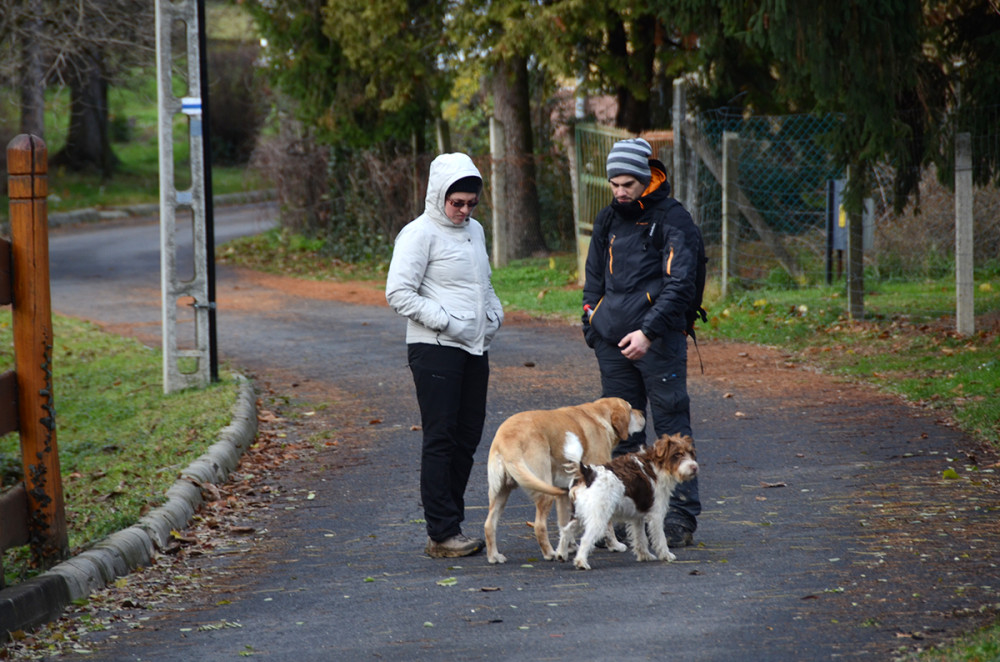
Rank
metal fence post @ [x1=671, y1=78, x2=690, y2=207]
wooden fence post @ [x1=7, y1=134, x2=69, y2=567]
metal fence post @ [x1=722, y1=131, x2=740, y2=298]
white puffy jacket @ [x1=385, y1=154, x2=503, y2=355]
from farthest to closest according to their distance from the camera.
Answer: metal fence post @ [x1=671, y1=78, x2=690, y2=207] → metal fence post @ [x1=722, y1=131, x2=740, y2=298] → white puffy jacket @ [x1=385, y1=154, x2=503, y2=355] → wooden fence post @ [x1=7, y1=134, x2=69, y2=567]

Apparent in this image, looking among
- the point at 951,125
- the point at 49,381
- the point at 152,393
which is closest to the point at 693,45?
the point at 951,125

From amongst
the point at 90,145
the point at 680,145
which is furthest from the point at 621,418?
the point at 90,145

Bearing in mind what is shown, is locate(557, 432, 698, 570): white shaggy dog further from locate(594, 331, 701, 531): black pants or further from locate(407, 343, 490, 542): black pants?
locate(407, 343, 490, 542): black pants

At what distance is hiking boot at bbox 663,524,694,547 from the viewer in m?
6.02

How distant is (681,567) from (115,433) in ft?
19.0

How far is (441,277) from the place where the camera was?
19.8ft

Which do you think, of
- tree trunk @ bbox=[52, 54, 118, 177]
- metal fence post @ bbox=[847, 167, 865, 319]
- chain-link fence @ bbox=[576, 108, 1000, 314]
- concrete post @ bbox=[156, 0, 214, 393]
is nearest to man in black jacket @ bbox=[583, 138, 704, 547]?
concrete post @ bbox=[156, 0, 214, 393]

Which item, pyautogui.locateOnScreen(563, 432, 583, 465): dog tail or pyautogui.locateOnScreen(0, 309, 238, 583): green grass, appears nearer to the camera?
pyautogui.locateOnScreen(563, 432, 583, 465): dog tail

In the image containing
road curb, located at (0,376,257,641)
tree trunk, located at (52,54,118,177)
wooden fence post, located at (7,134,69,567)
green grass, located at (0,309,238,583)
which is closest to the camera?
road curb, located at (0,376,257,641)

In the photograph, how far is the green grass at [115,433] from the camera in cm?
699

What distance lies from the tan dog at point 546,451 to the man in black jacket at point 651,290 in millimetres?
234

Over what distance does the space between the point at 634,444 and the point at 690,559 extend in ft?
2.49

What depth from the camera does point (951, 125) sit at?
1213 cm

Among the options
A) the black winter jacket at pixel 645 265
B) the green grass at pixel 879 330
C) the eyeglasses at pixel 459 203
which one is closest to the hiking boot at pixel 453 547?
the black winter jacket at pixel 645 265
